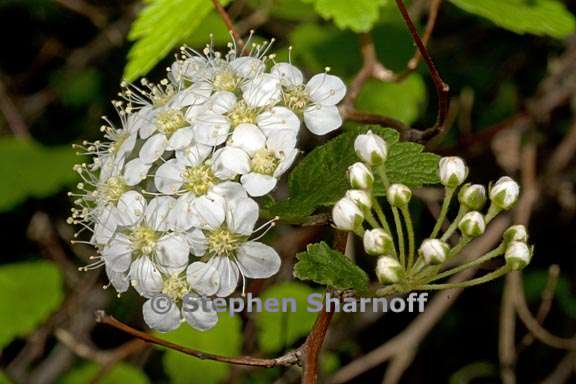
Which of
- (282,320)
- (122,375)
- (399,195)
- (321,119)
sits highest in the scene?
(321,119)

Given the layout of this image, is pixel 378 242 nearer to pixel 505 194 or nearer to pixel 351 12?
pixel 505 194

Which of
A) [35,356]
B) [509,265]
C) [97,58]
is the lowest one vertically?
[35,356]

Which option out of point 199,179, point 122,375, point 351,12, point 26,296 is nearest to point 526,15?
point 351,12

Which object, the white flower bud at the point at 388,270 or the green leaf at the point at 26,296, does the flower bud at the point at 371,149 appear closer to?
the white flower bud at the point at 388,270

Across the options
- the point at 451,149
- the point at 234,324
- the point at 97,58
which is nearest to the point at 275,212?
the point at 451,149

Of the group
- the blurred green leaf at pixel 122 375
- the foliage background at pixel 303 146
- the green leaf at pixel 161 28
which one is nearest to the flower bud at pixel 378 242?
the green leaf at pixel 161 28

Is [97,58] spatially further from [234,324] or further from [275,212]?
[275,212]
